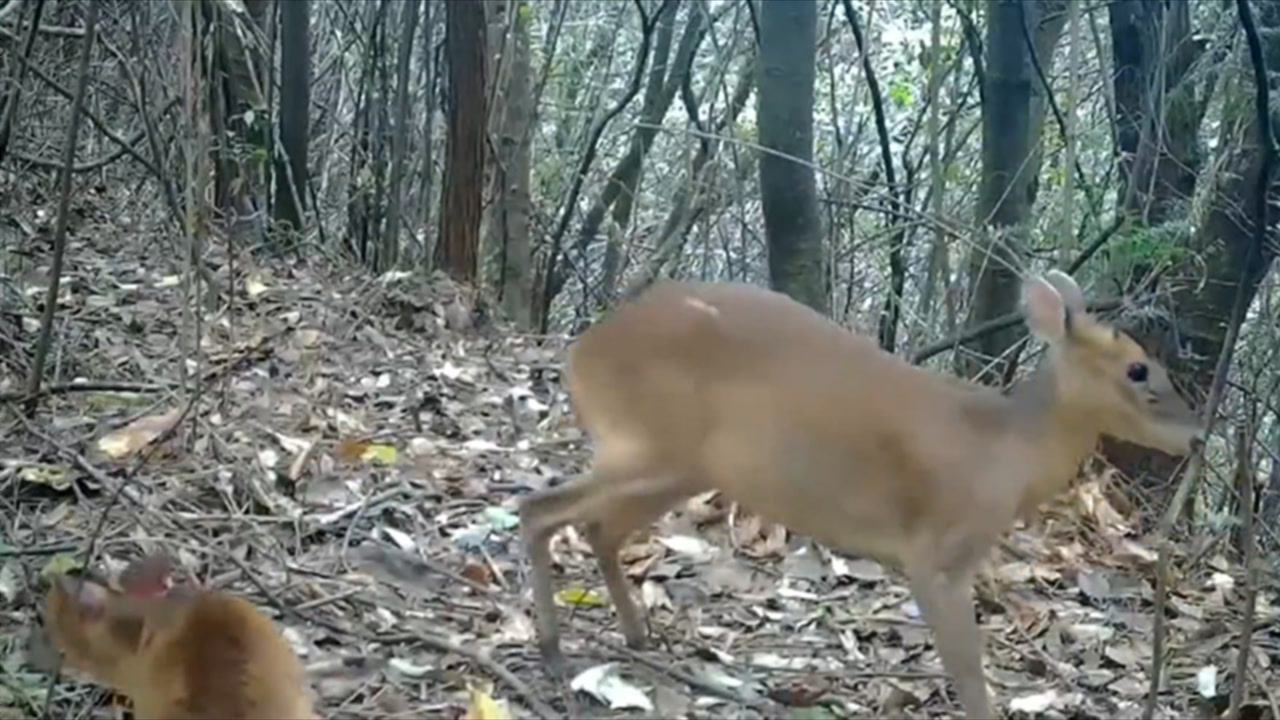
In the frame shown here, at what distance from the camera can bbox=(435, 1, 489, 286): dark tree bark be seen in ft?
29.4

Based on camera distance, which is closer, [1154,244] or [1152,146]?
[1154,244]

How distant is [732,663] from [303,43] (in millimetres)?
5962

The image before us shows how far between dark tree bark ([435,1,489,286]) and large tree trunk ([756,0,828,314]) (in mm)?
1996

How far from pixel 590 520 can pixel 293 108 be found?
5.85m

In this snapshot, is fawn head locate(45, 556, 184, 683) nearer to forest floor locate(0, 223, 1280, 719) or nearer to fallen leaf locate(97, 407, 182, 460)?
forest floor locate(0, 223, 1280, 719)

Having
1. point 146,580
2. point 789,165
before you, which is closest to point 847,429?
point 146,580

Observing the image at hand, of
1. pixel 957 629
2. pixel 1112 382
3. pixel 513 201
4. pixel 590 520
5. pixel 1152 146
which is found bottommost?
pixel 957 629

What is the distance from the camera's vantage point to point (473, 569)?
5.04 meters

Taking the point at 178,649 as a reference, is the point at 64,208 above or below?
above

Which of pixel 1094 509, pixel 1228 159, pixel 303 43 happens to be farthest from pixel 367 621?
pixel 303 43

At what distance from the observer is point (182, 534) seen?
4910 millimetres

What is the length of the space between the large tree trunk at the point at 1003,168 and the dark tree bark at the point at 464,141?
7.60 ft

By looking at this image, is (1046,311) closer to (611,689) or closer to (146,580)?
(611,689)

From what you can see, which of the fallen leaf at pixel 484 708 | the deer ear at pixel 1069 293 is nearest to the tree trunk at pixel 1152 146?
the deer ear at pixel 1069 293
